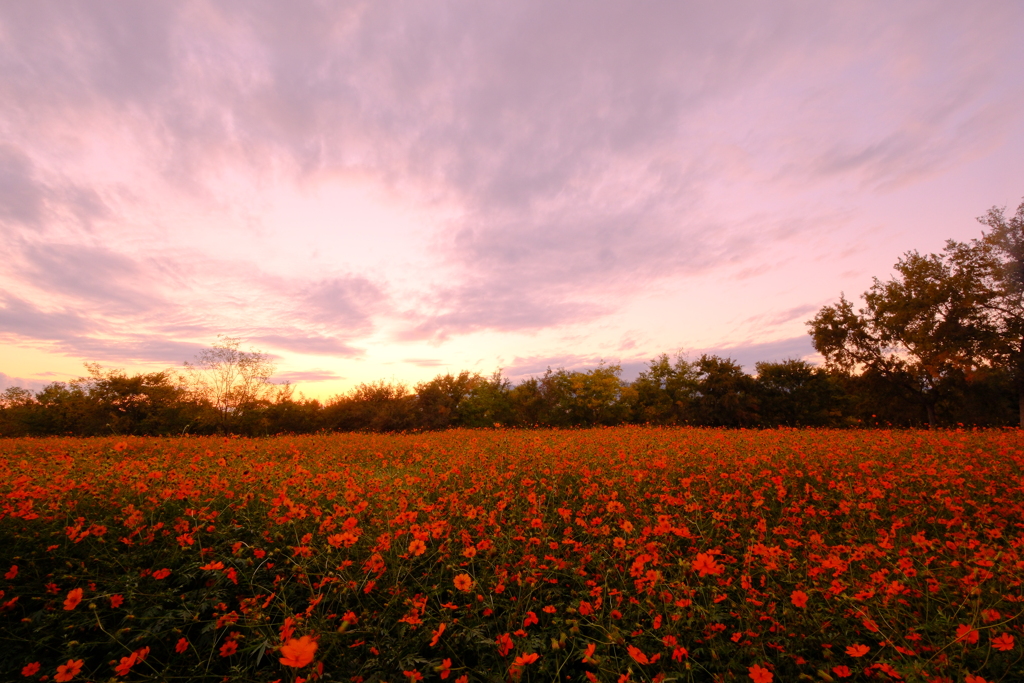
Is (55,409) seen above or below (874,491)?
above

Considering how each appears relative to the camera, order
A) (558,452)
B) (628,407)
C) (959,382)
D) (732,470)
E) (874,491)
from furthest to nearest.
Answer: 1. (628,407)
2. (959,382)
3. (558,452)
4. (732,470)
5. (874,491)

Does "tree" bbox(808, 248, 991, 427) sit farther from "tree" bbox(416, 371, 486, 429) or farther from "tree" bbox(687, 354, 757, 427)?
"tree" bbox(416, 371, 486, 429)

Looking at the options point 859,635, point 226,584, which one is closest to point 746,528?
point 859,635

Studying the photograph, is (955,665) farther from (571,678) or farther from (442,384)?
(442,384)

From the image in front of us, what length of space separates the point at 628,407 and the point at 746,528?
23228 millimetres

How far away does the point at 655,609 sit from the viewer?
118 inches

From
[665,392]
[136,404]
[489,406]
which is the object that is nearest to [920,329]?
[665,392]

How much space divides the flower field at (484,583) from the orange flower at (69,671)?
0.03 m

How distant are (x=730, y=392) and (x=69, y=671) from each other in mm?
27040

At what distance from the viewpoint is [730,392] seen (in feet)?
81.6

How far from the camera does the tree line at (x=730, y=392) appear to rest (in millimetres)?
20359

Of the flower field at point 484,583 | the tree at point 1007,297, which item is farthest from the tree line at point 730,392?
the flower field at point 484,583

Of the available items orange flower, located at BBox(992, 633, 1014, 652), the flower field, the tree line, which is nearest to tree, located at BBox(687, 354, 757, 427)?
the tree line

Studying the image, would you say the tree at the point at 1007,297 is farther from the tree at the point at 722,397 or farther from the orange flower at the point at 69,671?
the orange flower at the point at 69,671
